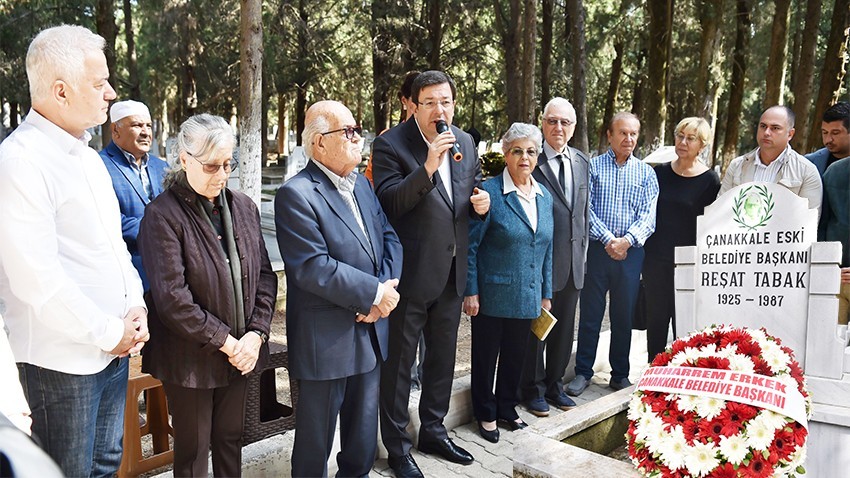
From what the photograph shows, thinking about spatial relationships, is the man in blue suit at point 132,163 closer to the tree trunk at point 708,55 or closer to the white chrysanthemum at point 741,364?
the white chrysanthemum at point 741,364

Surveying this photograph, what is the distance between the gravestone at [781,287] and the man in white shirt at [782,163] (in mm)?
491

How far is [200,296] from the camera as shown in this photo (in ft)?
8.53

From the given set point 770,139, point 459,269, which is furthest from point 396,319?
point 770,139

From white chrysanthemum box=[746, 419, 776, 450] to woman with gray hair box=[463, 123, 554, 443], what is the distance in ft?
5.45

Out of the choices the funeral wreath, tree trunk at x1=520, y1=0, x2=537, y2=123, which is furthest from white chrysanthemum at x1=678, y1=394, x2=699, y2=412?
tree trunk at x1=520, y1=0, x2=537, y2=123

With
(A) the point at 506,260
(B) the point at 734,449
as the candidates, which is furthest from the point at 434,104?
(B) the point at 734,449

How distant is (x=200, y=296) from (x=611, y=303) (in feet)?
11.2

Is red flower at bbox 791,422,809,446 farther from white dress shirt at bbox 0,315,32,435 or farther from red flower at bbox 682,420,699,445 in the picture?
white dress shirt at bbox 0,315,32,435

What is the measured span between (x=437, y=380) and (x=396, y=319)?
508 mm

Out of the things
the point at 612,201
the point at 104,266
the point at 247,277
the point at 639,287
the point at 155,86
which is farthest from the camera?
the point at 155,86

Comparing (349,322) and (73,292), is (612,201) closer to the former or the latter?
(349,322)

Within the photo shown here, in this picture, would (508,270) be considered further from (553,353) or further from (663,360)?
(663,360)

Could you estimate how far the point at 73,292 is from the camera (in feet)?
7.16

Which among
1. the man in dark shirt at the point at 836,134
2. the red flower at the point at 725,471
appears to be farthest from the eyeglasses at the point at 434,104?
the man in dark shirt at the point at 836,134
